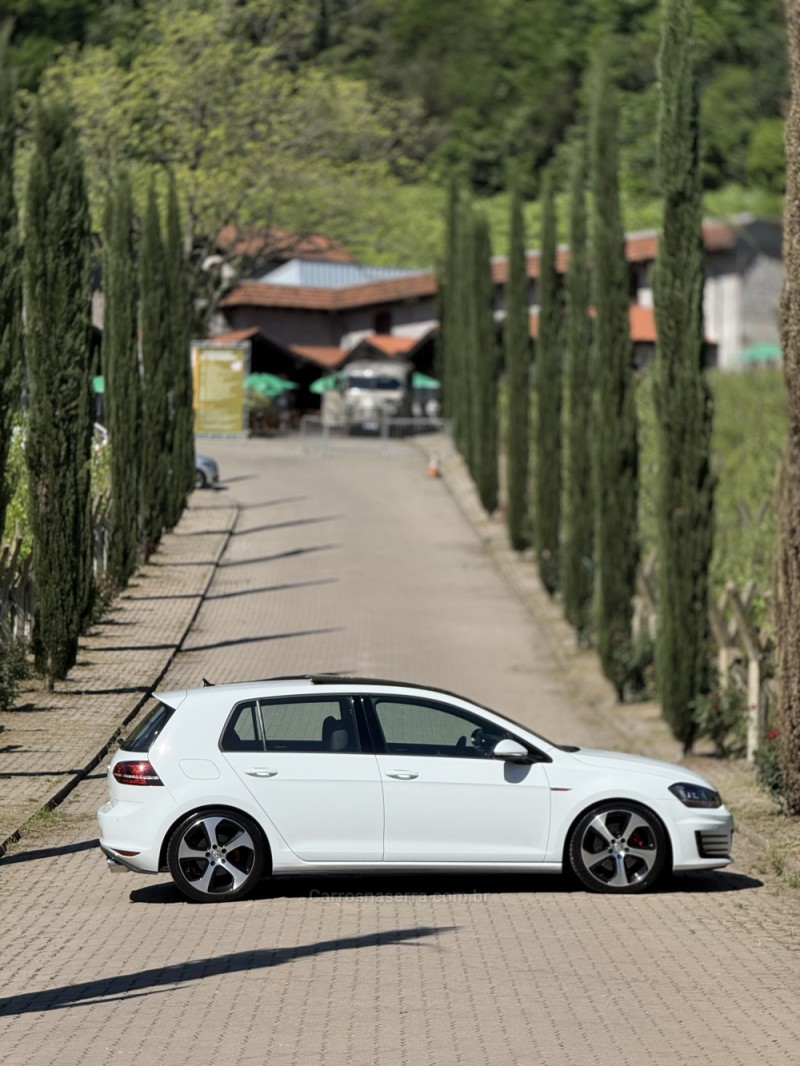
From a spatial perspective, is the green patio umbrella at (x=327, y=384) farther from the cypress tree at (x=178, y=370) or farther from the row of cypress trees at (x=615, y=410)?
the cypress tree at (x=178, y=370)

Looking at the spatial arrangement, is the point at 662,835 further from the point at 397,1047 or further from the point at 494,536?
the point at 494,536

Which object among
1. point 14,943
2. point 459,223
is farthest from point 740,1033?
point 459,223

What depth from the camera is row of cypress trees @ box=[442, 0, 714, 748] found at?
21.4 metres

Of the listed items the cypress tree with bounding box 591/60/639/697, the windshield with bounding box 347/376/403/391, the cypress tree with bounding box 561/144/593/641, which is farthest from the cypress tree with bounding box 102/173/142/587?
the windshield with bounding box 347/376/403/391

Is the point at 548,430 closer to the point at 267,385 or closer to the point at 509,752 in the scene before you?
the point at 509,752

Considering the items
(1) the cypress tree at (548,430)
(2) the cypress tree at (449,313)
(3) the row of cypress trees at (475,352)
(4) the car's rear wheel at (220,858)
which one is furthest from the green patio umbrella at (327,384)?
(4) the car's rear wheel at (220,858)

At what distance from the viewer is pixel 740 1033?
8312 mm

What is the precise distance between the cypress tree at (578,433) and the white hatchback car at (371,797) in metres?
17.5

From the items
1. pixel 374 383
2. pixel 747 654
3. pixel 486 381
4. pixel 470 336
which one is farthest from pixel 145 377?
pixel 374 383

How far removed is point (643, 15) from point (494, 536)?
50.9 metres

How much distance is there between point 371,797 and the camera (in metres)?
11.3

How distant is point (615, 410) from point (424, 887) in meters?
14.7

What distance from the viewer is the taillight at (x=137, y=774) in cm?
1122

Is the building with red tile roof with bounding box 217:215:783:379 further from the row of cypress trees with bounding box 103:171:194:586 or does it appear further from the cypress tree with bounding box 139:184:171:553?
the cypress tree with bounding box 139:184:171:553
